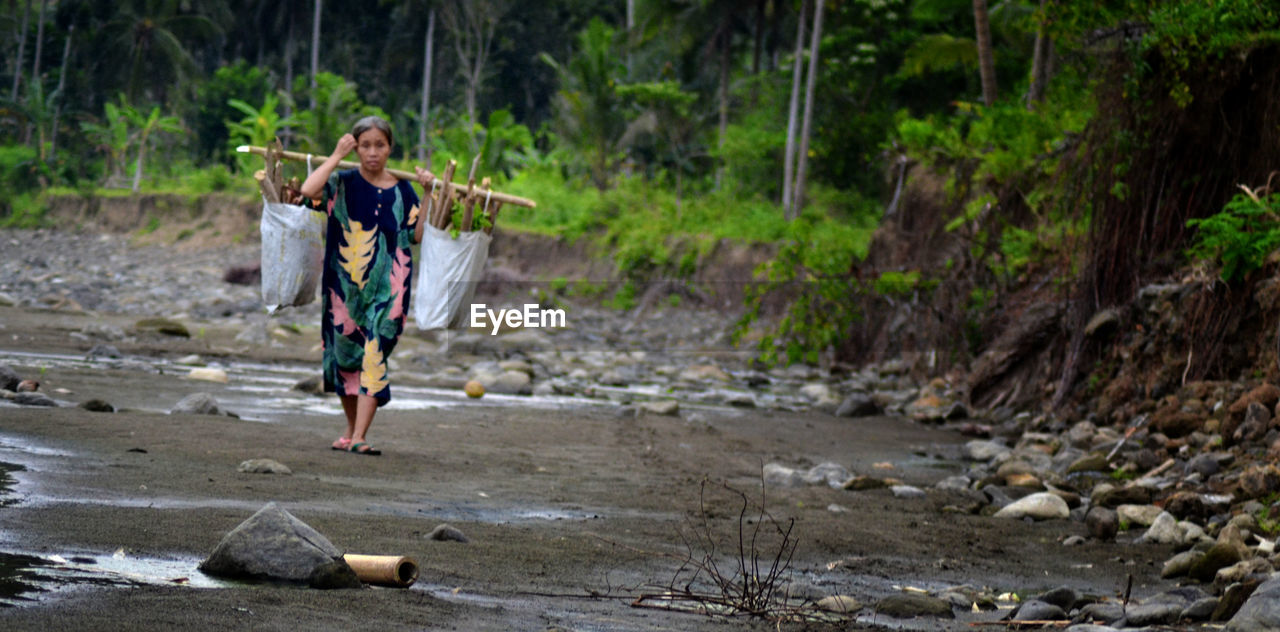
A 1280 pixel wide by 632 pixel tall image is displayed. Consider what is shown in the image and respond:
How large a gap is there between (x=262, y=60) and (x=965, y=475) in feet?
157

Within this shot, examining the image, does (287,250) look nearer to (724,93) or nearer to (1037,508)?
(1037,508)

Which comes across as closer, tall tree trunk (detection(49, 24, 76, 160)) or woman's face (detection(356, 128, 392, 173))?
woman's face (detection(356, 128, 392, 173))

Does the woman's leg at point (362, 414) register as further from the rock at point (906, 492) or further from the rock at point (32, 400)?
the rock at point (906, 492)

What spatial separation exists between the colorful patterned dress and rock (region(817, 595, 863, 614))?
329 centimetres

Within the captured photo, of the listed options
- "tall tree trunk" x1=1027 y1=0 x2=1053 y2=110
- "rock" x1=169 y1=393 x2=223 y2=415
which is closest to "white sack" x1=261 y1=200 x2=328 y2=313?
"rock" x1=169 y1=393 x2=223 y2=415

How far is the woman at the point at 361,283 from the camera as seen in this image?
674cm

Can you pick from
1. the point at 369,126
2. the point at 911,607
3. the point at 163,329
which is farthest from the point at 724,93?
the point at 911,607

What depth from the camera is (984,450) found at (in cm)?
958

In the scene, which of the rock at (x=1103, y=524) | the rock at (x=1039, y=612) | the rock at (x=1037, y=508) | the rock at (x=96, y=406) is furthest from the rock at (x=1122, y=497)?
the rock at (x=96, y=406)

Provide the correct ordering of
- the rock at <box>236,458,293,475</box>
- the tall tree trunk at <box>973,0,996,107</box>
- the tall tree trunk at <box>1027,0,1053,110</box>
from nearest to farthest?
1. the rock at <box>236,458,293,475</box>
2. the tall tree trunk at <box>1027,0,1053,110</box>
3. the tall tree trunk at <box>973,0,996,107</box>

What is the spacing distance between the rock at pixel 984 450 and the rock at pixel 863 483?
2147 mm

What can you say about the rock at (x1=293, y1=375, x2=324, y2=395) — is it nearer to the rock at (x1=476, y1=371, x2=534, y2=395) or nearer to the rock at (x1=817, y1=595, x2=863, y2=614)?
the rock at (x1=476, y1=371, x2=534, y2=395)

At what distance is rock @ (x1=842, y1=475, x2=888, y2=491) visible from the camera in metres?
7.36

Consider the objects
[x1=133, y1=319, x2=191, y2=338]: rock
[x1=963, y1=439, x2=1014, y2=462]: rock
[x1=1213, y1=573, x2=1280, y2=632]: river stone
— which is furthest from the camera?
[x1=133, y1=319, x2=191, y2=338]: rock
